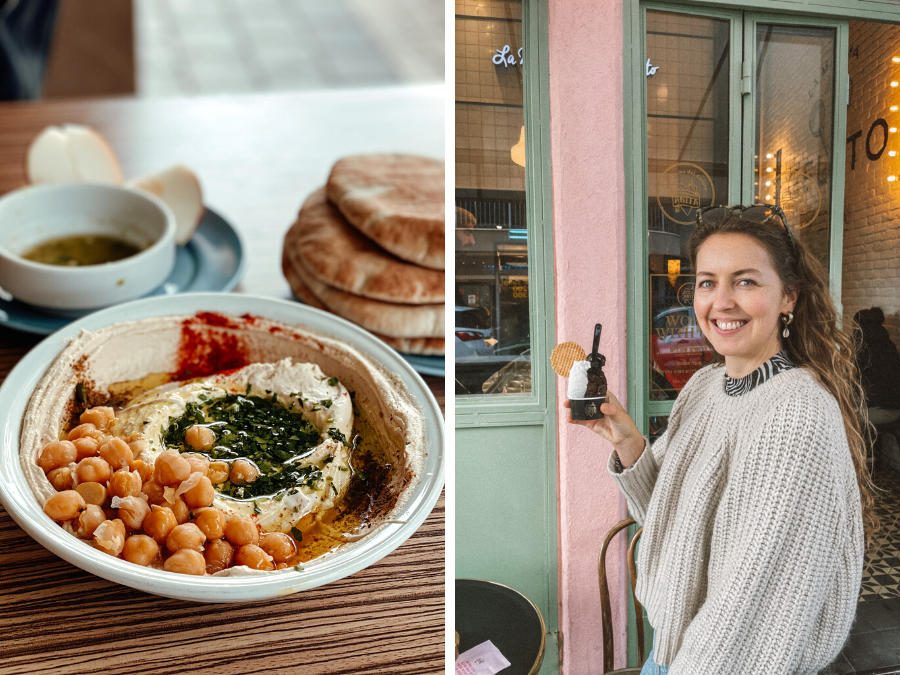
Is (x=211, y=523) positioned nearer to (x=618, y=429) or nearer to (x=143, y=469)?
(x=143, y=469)

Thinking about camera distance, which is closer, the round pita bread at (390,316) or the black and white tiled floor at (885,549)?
the black and white tiled floor at (885,549)

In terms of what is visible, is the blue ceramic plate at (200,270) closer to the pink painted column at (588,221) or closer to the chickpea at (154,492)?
the chickpea at (154,492)

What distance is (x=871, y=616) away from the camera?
0.64m

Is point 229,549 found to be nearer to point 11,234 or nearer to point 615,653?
point 615,653

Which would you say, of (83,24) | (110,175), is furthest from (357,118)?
(83,24)

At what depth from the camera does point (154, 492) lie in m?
0.62

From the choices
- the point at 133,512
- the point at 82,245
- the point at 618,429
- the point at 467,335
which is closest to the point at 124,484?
the point at 133,512

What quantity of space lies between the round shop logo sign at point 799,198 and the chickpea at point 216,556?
0.54m

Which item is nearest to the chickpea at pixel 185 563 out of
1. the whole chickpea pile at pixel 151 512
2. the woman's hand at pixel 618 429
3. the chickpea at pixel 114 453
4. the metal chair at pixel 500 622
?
the whole chickpea pile at pixel 151 512

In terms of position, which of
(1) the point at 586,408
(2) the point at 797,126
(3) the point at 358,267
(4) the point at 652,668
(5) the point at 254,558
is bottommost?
(4) the point at 652,668

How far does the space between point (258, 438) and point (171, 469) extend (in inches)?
3.8

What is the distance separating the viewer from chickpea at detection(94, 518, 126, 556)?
0.57 meters

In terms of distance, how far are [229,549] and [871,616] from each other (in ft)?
1.83

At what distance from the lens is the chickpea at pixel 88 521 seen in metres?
0.58
